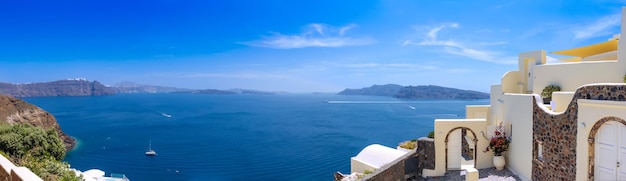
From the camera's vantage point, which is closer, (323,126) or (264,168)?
(264,168)

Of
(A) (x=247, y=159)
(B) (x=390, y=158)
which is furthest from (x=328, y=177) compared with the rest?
(B) (x=390, y=158)

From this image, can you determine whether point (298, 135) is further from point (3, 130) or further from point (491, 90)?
point (491, 90)

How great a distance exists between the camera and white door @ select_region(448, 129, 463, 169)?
9898mm

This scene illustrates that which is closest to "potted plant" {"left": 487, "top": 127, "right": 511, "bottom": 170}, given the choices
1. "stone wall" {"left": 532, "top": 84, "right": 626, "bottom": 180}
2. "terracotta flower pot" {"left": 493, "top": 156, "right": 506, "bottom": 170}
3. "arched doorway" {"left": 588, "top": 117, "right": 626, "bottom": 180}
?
"terracotta flower pot" {"left": 493, "top": 156, "right": 506, "bottom": 170}

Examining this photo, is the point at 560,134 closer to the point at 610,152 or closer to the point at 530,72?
the point at 610,152

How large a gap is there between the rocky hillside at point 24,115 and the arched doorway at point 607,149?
45.1 m

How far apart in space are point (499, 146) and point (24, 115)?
49601 mm

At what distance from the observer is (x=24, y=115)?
39.6 m

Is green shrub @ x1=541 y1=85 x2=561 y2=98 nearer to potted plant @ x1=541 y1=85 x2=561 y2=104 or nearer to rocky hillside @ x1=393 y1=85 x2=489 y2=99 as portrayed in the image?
potted plant @ x1=541 y1=85 x2=561 y2=104

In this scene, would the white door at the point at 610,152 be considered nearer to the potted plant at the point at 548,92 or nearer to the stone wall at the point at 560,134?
the stone wall at the point at 560,134

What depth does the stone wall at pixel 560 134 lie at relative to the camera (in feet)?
19.4

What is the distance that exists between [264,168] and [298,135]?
17979 mm

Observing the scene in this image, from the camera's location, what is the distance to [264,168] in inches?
1214

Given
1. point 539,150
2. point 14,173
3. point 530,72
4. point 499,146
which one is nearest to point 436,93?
point 530,72
